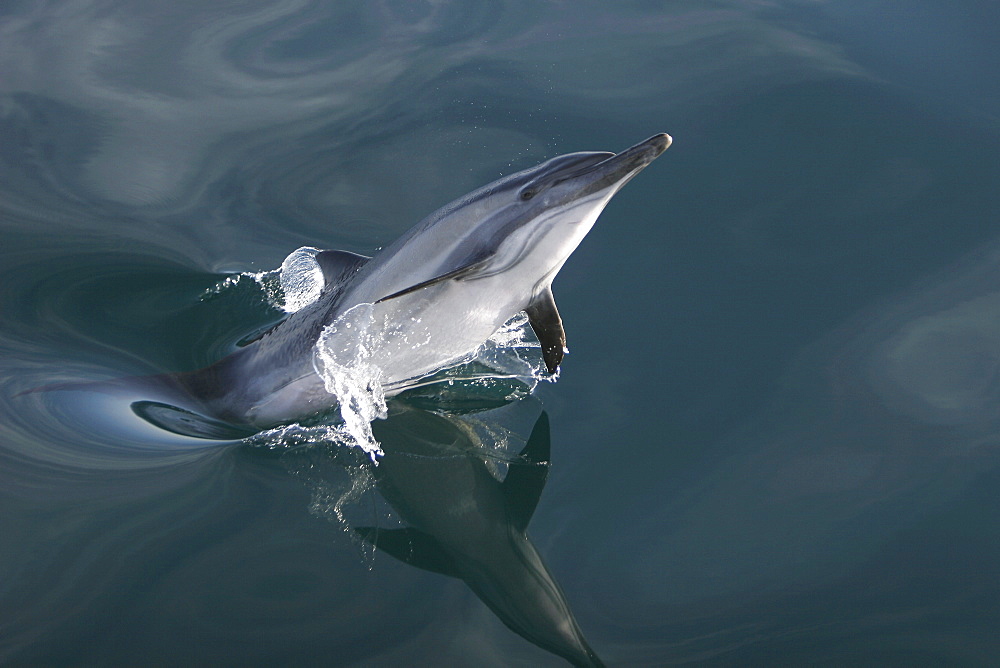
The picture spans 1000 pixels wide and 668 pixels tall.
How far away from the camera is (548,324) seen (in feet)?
16.0

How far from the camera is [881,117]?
22.5ft

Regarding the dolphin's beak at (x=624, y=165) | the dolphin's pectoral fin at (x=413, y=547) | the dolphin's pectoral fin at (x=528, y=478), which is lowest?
the dolphin's pectoral fin at (x=528, y=478)

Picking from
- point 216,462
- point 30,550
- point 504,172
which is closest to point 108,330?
point 216,462

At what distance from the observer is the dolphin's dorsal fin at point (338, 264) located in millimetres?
5355

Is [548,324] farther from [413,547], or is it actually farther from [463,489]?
[413,547]

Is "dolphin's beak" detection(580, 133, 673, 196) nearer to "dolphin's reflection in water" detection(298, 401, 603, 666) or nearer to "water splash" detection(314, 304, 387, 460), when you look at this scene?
"dolphin's reflection in water" detection(298, 401, 603, 666)

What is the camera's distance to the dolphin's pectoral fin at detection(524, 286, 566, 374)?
4.88m

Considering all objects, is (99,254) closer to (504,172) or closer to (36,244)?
(36,244)

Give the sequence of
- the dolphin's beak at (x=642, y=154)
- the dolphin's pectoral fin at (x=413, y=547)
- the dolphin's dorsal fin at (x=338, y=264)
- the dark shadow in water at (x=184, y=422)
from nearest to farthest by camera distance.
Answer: the dolphin's pectoral fin at (x=413, y=547)
the dolphin's beak at (x=642, y=154)
the dark shadow in water at (x=184, y=422)
the dolphin's dorsal fin at (x=338, y=264)

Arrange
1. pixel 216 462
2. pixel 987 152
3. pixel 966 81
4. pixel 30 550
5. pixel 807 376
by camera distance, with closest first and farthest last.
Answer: pixel 30 550, pixel 216 462, pixel 807 376, pixel 987 152, pixel 966 81

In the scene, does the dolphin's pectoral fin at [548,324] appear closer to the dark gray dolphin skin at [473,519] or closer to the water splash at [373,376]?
the water splash at [373,376]

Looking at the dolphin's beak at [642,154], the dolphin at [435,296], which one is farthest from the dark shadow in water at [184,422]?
the dolphin's beak at [642,154]

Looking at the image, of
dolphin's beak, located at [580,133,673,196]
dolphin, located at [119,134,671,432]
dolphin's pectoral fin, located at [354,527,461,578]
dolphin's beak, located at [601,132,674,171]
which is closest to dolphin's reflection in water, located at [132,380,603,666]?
dolphin's pectoral fin, located at [354,527,461,578]

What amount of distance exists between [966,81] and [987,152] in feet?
3.09
